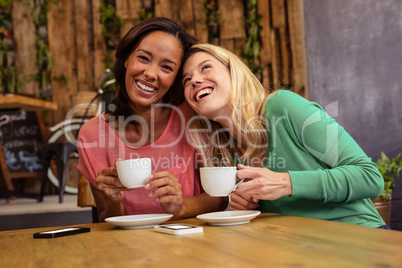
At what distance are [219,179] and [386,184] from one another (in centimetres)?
171

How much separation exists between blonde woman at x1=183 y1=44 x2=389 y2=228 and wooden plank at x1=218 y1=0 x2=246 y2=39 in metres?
3.60

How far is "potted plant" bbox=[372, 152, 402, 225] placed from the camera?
2338 millimetres

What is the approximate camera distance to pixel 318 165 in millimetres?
1336

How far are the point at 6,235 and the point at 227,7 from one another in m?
4.41

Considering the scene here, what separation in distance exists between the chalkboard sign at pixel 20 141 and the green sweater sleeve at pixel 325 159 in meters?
3.64

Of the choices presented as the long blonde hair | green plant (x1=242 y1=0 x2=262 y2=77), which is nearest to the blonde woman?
the long blonde hair

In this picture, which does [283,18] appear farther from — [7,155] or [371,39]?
[7,155]

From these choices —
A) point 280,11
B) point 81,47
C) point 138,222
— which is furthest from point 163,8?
point 138,222

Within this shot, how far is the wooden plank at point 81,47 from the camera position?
16.0 ft

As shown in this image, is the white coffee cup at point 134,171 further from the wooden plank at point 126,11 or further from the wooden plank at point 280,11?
the wooden plank at point 280,11

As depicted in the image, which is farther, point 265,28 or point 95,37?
point 265,28

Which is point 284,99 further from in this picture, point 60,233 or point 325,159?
point 60,233

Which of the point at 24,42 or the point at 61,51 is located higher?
the point at 24,42

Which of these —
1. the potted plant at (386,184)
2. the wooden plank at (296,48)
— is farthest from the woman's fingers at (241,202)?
the wooden plank at (296,48)
